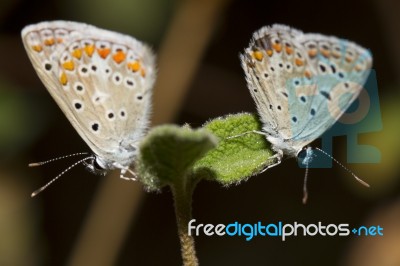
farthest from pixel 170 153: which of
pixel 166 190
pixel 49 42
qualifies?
pixel 166 190

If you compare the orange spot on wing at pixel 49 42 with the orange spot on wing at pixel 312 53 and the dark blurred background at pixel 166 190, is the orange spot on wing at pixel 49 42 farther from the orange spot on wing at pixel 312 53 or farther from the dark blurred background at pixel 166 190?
the dark blurred background at pixel 166 190

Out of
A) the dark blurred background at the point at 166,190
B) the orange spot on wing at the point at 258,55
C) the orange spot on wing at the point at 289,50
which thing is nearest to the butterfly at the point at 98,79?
the orange spot on wing at the point at 258,55

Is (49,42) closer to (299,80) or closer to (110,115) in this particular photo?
(110,115)

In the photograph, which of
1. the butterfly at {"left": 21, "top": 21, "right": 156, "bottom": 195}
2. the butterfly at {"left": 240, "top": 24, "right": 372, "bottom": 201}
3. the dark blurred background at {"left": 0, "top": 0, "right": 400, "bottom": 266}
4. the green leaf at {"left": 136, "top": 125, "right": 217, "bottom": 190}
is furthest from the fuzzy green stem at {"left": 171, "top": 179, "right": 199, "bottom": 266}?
the dark blurred background at {"left": 0, "top": 0, "right": 400, "bottom": 266}

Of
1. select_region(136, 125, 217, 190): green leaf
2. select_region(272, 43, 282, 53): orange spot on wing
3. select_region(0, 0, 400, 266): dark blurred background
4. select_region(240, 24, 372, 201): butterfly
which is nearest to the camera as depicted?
select_region(136, 125, 217, 190): green leaf

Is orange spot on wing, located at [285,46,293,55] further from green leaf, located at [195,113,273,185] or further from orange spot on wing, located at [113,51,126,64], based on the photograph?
orange spot on wing, located at [113,51,126,64]

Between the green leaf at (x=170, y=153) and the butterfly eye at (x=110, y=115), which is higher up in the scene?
the green leaf at (x=170, y=153)

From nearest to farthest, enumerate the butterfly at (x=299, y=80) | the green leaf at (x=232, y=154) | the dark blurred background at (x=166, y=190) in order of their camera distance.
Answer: the green leaf at (x=232, y=154) → the butterfly at (x=299, y=80) → the dark blurred background at (x=166, y=190)
